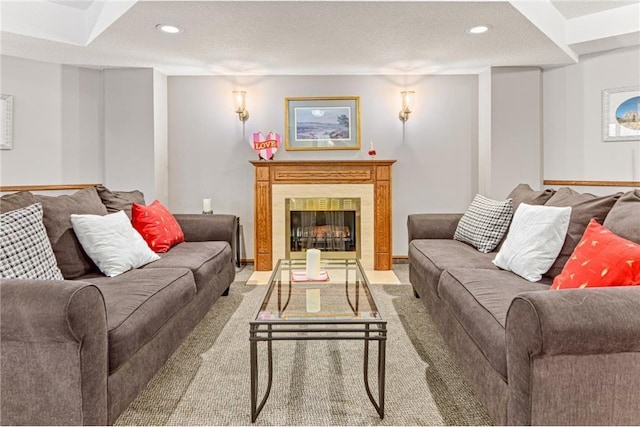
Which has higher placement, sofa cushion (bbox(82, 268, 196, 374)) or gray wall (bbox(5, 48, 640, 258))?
gray wall (bbox(5, 48, 640, 258))

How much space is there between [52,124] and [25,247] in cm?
309

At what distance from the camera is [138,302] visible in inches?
71.9

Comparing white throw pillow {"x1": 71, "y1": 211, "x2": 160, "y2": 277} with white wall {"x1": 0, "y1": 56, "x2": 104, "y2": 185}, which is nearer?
white throw pillow {"x1": 71, "y1": 211, "x2": 160, "y2": 277}

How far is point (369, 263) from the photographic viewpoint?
15.3ft

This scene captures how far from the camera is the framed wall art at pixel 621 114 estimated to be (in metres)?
3.84

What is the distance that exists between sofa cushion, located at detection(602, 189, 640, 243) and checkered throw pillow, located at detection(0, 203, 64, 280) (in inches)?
103

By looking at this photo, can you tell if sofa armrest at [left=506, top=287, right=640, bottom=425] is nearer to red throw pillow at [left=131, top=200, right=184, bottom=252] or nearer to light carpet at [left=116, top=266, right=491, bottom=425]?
light carpet at [left=116, top=266, right=491, bottom=425]

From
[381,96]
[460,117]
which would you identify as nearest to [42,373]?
[381,96]

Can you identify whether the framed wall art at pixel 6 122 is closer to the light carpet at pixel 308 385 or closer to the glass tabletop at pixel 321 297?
the light carpet at pixel 308 385

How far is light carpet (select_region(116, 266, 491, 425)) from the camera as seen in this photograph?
1.72 meters

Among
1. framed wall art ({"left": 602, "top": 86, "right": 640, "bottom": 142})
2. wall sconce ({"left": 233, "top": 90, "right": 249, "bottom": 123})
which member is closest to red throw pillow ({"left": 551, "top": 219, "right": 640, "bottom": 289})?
framed wall art ({"left": 602, "top": 86, "right": 640, "bottom": 142})

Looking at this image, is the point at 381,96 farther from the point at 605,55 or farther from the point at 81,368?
the point at 81,368

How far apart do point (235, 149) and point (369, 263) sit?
6.78 feet

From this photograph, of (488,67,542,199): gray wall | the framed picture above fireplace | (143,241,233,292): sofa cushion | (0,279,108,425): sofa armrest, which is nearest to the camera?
(0,279,108,425): sofa armrest
